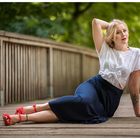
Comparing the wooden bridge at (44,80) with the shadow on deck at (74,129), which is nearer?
the shadow on deck at (74,129)

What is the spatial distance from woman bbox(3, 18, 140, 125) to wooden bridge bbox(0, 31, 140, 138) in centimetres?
13

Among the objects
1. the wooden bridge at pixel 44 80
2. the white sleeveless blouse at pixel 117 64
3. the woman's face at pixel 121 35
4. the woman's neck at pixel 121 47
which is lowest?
the wooden bridge at pixel 44 80

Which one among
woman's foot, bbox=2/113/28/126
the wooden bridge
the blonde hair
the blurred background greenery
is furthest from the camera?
the blurred background greenery

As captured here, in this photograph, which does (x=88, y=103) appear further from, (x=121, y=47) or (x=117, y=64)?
(x=121, y=47)

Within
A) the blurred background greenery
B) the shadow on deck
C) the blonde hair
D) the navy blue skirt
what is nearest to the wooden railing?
the blurred background greenery

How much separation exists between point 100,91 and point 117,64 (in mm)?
303

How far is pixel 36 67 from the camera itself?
924 cm

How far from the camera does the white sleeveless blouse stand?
5.19 metres

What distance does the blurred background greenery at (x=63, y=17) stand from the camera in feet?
43.5

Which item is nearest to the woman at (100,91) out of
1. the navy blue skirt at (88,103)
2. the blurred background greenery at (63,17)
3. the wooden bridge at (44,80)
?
the navy blue skirt at (88,103)

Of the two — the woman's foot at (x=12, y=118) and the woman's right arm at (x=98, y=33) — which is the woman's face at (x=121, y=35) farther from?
the woman's foot at (x=12, y=118)

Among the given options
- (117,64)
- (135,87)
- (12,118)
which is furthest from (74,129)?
(135,87)

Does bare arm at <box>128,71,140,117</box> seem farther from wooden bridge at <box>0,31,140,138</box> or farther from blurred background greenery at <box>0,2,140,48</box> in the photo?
blurred background greenery at <box>0,2,140,48</box>

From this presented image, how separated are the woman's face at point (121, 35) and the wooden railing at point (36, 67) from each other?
251 centimetres
